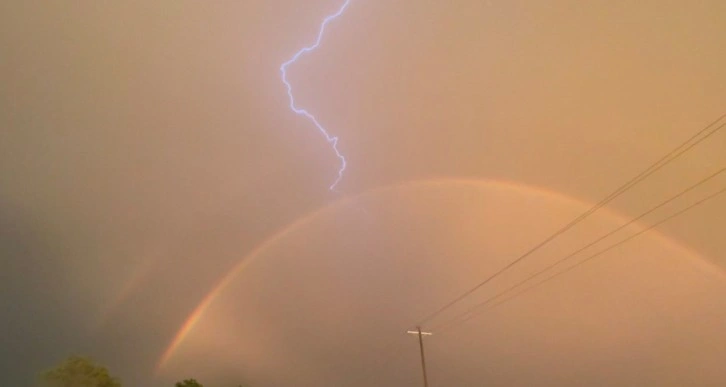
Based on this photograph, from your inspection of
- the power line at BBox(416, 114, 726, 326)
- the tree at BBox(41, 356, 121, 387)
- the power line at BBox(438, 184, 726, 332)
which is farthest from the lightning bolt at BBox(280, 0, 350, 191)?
the tree at BBox(41, 356, 121, 387)

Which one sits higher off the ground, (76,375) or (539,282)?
(539,282)

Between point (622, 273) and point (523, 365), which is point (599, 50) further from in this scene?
point (523, 365)

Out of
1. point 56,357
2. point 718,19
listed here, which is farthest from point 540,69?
point 56,357

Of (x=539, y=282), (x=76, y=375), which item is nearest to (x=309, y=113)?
(x=76, y=375)

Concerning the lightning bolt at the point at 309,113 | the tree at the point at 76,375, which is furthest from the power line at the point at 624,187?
the tree at the point at 76,375

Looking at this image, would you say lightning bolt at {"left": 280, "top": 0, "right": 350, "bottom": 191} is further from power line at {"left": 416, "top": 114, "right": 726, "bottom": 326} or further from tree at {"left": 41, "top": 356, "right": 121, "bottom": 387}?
tree at {"left": 41, "top": 356, "right": 121, "bottom": 387}

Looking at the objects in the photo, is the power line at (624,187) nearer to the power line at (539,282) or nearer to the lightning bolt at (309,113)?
the power line at (539,282)

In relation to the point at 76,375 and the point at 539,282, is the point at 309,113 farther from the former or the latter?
the point at 539,282

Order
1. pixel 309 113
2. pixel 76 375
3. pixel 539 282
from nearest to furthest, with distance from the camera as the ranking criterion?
pixel 309 113, pixel 76 375, pixel 539 282
